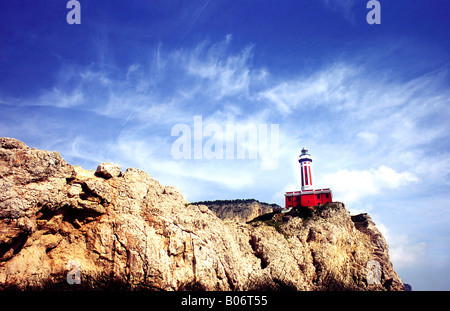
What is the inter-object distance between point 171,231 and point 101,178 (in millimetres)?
9318

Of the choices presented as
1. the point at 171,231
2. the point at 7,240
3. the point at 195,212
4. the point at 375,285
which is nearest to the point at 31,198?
the point at 7,240

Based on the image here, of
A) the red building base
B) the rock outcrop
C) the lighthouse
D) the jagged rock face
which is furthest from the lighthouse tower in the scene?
the rock outcrop

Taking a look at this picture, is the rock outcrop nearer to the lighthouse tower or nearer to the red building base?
the red building base

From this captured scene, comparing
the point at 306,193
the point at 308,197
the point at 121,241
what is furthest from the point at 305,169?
the point at 121,241

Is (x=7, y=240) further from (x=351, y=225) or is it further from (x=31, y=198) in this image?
(x=351, y=225)

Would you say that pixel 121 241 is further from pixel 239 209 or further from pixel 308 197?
pixel 239 209

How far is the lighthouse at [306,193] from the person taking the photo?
61938 mm

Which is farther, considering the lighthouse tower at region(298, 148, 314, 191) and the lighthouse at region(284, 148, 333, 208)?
the lighthouse tower at region(298, 148, 314, 191)

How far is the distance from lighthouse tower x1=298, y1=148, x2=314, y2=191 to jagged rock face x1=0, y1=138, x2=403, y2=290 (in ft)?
65.5

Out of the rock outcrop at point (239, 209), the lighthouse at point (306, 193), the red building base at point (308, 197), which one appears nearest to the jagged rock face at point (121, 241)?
the red building base at point (308, 197)

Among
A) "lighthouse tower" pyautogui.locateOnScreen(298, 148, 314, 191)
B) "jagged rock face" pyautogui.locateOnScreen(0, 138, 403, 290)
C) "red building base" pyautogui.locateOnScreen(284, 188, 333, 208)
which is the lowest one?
"jagged rock face" pyautogui.locateOnScreen(0, 138, 403, 290)

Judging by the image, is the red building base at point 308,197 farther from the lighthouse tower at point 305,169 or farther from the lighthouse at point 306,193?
the lighthouse tower at point 305,169

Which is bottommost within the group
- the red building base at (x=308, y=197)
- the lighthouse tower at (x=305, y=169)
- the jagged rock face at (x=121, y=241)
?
the jagged rock face at (x=121, y=241)

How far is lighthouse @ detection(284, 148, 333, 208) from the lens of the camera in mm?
61938
